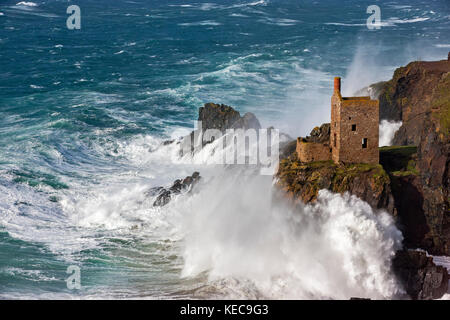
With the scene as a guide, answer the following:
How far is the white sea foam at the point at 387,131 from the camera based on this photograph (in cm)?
7473

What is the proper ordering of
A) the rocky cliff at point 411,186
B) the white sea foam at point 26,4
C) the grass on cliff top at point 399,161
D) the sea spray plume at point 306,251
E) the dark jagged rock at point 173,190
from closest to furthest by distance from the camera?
the sea spray plume at point 306,251, the rocky cliff at point 411,186, the grass on cliff top at point 399,161, the dark jagged rock at point 173,190, the white sea foam at point 26,4

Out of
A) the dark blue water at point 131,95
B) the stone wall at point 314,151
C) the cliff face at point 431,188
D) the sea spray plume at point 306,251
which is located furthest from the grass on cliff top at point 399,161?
the dark blue water at point 131,95

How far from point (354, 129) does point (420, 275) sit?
1127cm

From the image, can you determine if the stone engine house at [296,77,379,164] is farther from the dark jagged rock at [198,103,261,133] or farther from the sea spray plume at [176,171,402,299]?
the dark jagged rock at [198,103,261,133]

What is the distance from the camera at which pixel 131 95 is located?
11288cm

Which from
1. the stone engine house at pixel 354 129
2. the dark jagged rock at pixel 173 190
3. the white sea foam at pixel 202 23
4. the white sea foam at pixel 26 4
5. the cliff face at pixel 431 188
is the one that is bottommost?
the dark jagged rock at pixel 173 190

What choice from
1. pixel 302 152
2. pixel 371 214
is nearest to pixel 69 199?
pixel 302 152

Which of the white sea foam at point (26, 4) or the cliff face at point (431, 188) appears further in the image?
the white sea foam at point (26, 4)

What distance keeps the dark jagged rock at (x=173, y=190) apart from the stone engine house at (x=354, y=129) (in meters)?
20.8

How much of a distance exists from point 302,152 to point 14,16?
128 m

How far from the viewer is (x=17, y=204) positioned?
72.9 meters

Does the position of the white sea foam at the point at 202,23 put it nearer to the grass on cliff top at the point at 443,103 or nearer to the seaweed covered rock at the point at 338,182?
the grass on cliff top at the point at 443,103

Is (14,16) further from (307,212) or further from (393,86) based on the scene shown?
(307,212)

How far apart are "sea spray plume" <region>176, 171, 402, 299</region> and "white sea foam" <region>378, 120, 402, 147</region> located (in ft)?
60.1
